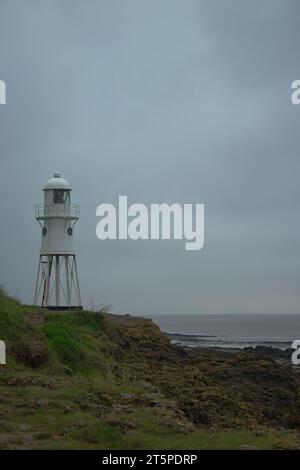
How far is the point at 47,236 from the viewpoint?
105 feet

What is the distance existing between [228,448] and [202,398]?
13.6 feet

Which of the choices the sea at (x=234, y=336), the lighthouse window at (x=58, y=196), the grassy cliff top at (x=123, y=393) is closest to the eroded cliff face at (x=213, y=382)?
the grassy cliff top at (x=123, y=393)

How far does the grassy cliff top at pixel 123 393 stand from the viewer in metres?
8.70

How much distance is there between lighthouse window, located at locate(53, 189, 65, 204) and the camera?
1266 inches

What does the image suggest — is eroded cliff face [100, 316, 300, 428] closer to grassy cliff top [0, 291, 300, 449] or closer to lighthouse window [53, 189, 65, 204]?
grassy cliff top [0, 291, 300, 449]

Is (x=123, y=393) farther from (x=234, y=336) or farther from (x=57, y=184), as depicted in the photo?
(x=234, y=336)

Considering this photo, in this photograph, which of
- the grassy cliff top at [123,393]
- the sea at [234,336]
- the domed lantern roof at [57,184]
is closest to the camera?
the grassy cliff top at [123,393]

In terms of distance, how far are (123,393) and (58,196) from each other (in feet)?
70.5

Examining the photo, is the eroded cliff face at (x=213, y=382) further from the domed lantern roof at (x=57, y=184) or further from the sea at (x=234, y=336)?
the sea at (x=234, y=336)

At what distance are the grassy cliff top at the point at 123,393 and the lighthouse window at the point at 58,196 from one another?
1178cm

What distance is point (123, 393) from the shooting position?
38.2 ft

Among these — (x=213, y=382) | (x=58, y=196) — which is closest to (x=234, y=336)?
(x=58, y=196)
